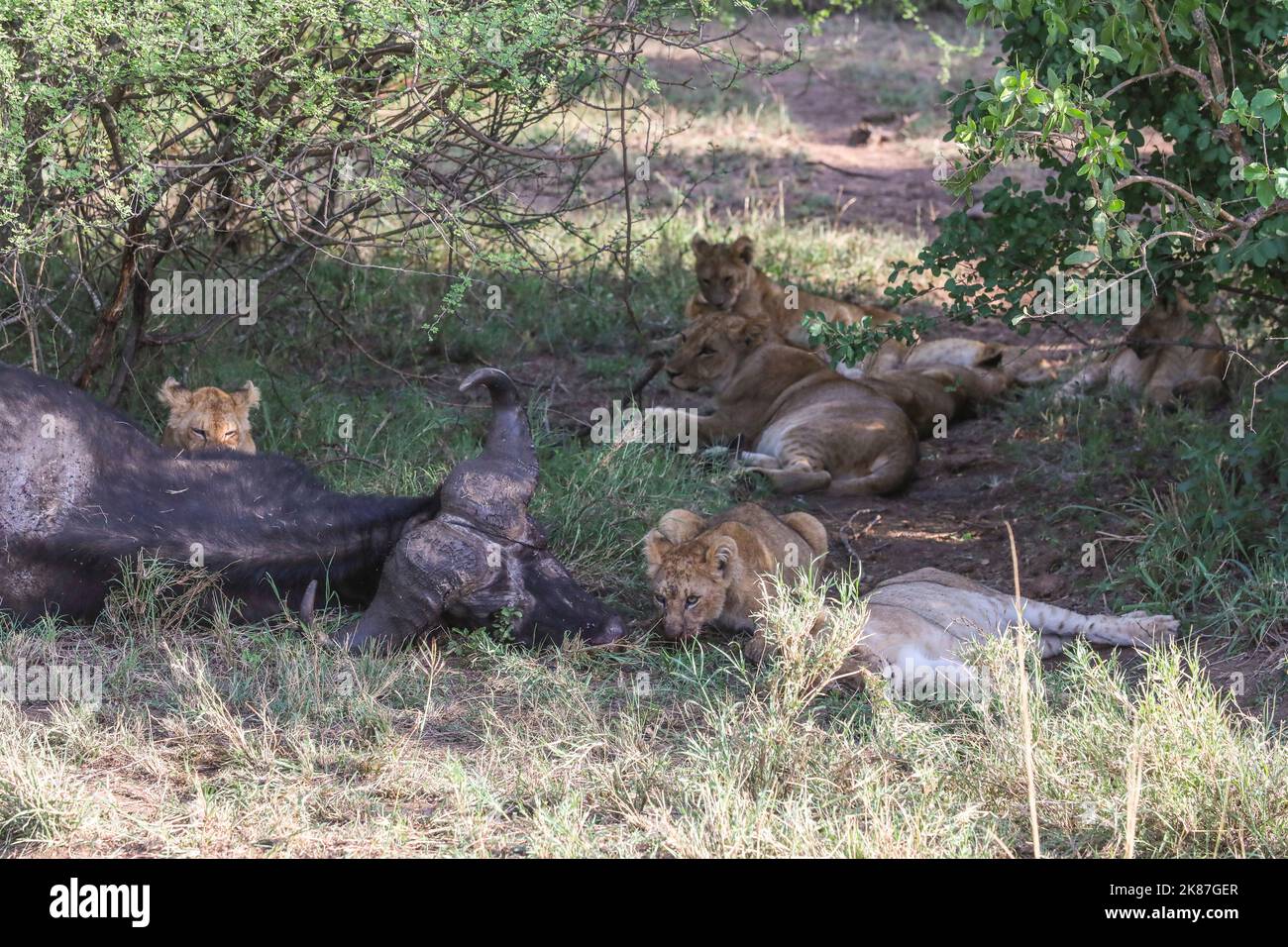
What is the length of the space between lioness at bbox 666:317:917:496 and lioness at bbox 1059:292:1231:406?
1256mm

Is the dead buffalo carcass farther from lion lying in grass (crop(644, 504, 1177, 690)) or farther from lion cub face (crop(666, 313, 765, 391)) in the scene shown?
lion cub face (crop(666, 313, 765, 391))

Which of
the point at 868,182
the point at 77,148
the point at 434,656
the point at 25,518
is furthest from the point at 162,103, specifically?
the point at 868,182

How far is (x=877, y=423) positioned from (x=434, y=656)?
360cm

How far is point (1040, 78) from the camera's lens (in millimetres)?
5980

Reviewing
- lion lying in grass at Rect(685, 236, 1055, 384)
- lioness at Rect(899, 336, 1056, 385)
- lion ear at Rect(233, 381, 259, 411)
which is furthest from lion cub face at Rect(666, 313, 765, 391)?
lion ear at Rect(233, 381, 259, 411)

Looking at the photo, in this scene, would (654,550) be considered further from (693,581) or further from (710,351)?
(710,351)

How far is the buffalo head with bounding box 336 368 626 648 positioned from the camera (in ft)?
17.3

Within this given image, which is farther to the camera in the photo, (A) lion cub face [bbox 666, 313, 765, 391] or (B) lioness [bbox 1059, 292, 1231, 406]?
(A) lion cub face [bbox 666, 313, 765, 391]

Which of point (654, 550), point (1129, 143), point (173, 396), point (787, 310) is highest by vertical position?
point (1129, 143)

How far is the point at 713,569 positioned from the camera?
19.0ft

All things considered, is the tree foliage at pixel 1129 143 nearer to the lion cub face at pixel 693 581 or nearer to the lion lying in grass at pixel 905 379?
the lion cub face at pixel 693 581

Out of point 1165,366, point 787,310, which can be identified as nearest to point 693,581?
point 1165,366

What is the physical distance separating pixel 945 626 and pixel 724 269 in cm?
496
